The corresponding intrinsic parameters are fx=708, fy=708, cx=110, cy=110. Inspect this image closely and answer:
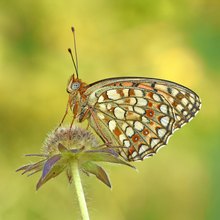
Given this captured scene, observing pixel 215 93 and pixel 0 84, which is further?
pixel 215 93

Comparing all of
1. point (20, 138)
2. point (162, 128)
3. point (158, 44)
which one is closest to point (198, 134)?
point (158, 44)

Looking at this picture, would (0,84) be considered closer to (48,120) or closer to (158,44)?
(48,120)

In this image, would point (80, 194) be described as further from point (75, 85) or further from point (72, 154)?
point (75, 85)

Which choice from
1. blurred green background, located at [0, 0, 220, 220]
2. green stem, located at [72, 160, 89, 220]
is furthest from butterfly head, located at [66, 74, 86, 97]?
blurred green background, located at [0, 0, 220, 220]

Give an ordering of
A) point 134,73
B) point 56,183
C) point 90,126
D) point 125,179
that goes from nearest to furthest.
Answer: point 90,126, point 56,183, point 125,179, point 134,73

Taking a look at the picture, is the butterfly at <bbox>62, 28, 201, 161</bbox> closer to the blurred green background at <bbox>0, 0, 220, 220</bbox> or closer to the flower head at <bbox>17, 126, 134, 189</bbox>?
the flower head at <bbox>17, 126, 134, 189</bbox>

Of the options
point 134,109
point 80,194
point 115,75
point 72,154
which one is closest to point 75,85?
point 134,109
